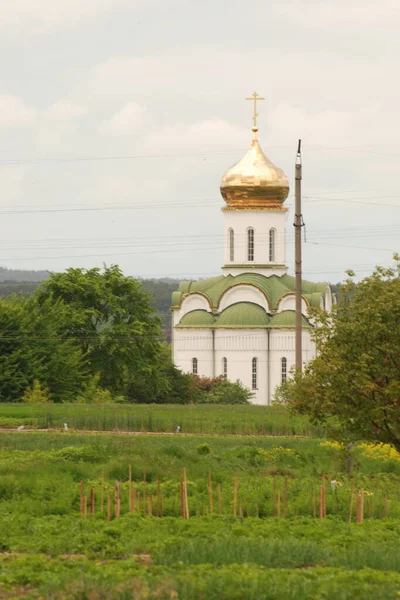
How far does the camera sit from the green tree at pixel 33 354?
5041cm

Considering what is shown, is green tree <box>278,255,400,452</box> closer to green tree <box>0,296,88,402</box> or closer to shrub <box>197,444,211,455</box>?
shrub <box>197,444,211,455</box>

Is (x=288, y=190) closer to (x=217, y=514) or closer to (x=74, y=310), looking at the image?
(x=74, y=310)

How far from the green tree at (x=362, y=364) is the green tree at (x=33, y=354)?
1061 inches

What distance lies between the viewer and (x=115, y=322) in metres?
60.1

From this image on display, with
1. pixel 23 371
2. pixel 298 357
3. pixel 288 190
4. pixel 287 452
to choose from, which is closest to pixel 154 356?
pixel 23 371

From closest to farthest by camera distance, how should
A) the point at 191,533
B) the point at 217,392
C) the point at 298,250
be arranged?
the point at 191,533 < the point at 298,250 < the point at 217,392

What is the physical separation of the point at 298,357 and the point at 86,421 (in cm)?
687

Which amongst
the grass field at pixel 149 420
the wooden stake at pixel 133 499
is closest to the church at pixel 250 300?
the grass field at pixel 149 420

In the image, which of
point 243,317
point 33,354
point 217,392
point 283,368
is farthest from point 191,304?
point 33,354

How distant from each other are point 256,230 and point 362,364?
46629 mm

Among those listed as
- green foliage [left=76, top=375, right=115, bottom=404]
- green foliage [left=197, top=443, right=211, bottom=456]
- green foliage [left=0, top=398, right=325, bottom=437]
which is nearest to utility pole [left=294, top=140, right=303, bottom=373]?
green foliage [left=0, top=398, right=325, bottom=437]

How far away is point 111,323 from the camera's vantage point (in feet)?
197

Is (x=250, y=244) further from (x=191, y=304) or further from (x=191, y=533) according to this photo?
(x=191, y=533)

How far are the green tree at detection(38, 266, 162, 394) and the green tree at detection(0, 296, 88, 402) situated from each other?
3239 mm
